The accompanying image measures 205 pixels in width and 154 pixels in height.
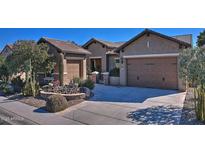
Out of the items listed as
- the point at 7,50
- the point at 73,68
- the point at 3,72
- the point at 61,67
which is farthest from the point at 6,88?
the point at 7,50

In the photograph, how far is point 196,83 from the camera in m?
6.68

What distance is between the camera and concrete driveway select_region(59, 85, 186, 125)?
671 centimetres

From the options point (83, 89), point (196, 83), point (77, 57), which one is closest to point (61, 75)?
point (77, 57)

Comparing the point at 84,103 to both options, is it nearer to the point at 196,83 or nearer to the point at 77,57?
the point at 196,83

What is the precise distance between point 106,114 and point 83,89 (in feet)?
12.5

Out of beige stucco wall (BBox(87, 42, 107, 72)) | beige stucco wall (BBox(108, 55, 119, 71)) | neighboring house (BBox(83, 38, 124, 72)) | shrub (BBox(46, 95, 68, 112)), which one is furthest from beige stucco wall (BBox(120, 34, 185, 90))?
shrub (BBox(46, 95, 68, 112))

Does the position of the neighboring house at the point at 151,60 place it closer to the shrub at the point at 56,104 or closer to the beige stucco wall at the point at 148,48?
the beige stucco wall at the point at 148,48

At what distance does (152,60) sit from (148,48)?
0.87m

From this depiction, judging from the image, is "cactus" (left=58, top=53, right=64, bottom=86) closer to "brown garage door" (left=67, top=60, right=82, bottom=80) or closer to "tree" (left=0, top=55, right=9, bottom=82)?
"brown garage door" (left=67, top=60, right=82, bottom=80)

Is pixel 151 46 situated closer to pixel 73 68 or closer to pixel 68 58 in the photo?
pixel 68 58

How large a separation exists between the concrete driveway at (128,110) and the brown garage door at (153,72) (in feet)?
6.86

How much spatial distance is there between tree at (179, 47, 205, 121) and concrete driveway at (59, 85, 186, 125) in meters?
0.87

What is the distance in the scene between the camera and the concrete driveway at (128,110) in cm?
671

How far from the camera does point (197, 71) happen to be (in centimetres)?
639
